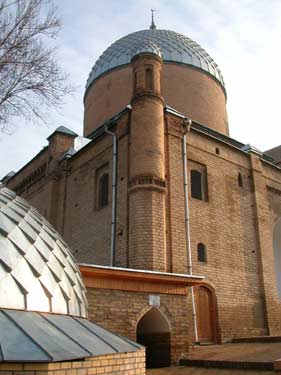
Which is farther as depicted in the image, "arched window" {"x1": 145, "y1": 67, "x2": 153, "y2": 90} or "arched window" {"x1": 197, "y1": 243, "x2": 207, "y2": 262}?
"arched window" {"x1": 145, "y1": 67, "x2": 153, "y2": 90}

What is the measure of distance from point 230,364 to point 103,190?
7.73 metres

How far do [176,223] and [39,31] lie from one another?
6.28 m

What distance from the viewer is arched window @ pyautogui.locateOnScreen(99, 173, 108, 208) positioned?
47.2 ft

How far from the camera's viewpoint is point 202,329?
12414 millimetres

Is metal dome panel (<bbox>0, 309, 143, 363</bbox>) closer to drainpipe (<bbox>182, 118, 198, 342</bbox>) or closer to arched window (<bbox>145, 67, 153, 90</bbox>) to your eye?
drainpipe (<bbox>182, 118, 198, 342</bbox>)

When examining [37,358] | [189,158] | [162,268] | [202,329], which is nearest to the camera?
[37,358]

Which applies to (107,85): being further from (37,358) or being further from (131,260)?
(37,358)

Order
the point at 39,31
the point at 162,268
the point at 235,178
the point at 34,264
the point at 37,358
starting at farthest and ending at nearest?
the point at 235,178 → the point at 162,268 → the point at 39,31 → the point at 34,264 → the point at 37,358

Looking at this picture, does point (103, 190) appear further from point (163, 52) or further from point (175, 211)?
point (163, 52)

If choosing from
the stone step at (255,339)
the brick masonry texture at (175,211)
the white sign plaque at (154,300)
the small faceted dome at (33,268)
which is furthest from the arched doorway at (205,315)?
the small faceted dome at (33,268)

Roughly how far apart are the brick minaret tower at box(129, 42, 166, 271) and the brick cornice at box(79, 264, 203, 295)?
164 cm

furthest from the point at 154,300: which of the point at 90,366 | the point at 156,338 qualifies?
the point at 90,366

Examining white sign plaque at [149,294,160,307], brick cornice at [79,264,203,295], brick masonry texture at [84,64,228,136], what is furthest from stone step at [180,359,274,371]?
brick masonry texture at [84,64,228,136]

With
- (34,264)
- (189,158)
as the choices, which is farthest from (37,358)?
(189,158)
